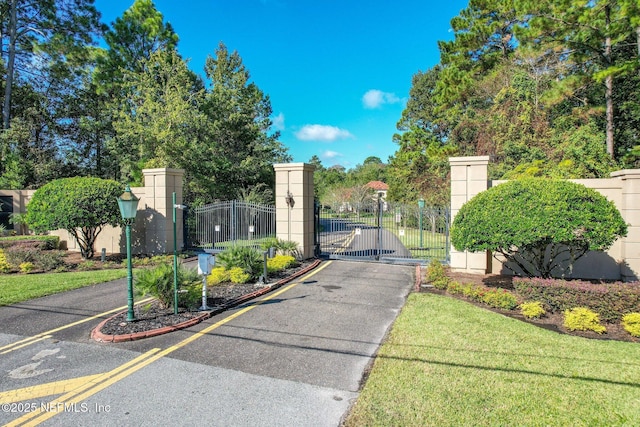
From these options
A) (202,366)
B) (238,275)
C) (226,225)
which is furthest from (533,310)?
→ (226,225)

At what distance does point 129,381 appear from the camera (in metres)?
4.41

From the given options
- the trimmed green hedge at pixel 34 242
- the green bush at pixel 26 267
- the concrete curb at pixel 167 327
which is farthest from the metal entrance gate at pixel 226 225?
the concrete curb at pixel 167 327

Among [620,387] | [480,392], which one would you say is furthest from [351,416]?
[620,387]

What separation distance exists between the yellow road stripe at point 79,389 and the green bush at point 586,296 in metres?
7.31

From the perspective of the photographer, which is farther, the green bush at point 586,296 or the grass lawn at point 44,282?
the grass lawn at point 44,282

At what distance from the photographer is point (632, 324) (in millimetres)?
5996

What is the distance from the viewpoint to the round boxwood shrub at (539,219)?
7016 mm

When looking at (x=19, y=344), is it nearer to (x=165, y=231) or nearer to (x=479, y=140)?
(x=165, y=231)

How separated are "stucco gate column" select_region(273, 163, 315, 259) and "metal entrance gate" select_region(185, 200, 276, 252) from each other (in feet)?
4.64

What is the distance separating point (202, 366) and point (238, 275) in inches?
179

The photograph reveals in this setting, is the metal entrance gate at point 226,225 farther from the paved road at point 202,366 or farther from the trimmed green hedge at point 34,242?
the paved road at point 202,366

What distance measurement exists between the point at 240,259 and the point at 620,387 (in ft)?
26.7

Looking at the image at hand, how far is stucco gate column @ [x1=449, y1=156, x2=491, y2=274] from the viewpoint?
33.1ft

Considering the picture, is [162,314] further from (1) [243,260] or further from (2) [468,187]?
(2) [468,187]
